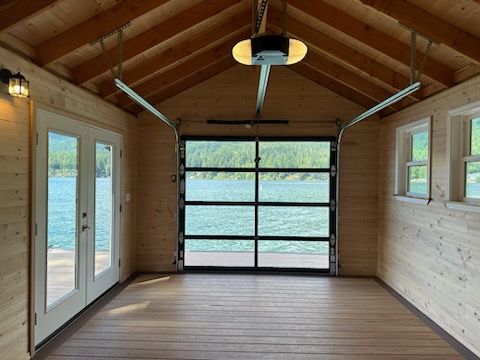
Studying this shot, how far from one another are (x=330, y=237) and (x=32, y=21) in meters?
4.47

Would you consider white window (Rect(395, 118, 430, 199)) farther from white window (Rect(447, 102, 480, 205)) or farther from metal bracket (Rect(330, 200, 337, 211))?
metal bracket (Rect(330, 200, 337, 211))

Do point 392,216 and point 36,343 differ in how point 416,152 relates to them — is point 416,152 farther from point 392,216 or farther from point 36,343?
point 36,343

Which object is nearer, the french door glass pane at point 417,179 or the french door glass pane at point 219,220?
the french door glass pane at point 417,179

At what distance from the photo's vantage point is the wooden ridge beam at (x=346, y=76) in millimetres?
4344

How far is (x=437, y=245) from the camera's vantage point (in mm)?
3518

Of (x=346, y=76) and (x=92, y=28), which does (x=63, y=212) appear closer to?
(x=92, y=28)

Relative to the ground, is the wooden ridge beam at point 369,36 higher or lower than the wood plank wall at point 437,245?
higher

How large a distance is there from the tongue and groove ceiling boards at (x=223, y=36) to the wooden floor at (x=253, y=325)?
2446mm

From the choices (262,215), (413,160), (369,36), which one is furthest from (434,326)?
(369,36)

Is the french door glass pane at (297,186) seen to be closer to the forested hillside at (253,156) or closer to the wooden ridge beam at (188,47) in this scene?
the forested hillside at (253,156)

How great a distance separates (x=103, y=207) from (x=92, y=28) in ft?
7.05

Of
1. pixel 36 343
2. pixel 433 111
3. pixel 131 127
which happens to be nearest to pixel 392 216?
pixel 433 111

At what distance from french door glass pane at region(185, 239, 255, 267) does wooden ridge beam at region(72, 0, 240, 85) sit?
116 inches

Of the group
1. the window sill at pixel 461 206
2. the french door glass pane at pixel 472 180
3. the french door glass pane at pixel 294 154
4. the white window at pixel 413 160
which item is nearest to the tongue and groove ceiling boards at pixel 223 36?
the white window at pixel 413 160
